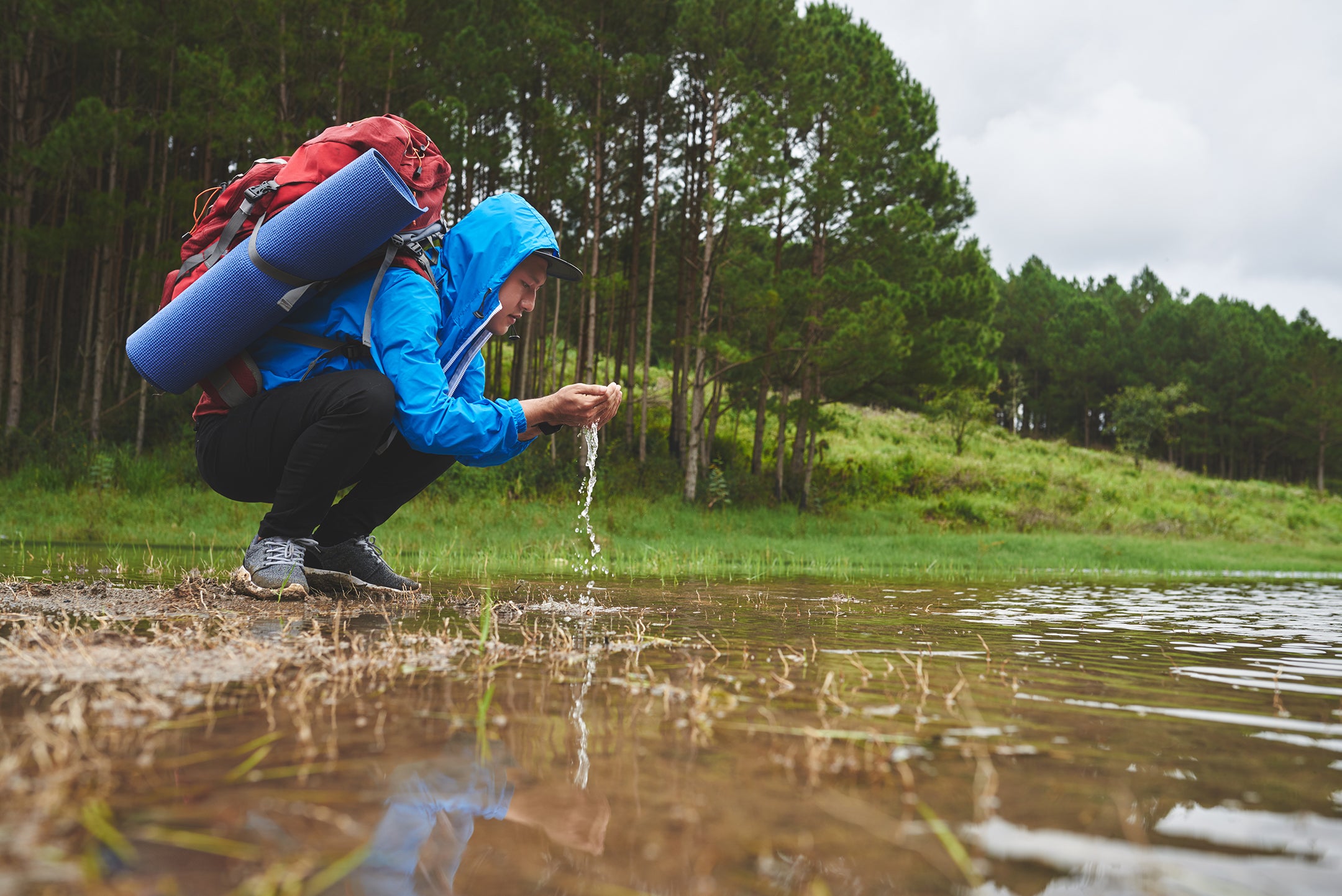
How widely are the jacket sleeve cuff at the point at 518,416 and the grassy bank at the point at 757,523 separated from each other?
271 cm

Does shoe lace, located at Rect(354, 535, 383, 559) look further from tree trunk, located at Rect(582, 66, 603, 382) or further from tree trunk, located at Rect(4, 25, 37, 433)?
tree trunk, located at Rect(4, 25, 37, 433)

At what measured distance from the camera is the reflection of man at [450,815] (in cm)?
96

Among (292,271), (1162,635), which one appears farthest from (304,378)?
(1162,635)

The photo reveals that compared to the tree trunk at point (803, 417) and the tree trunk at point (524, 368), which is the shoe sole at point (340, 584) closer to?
the tree trunk at point (524, 368)

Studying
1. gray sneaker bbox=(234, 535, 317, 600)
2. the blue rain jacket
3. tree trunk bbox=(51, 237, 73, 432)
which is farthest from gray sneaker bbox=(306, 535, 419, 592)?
tree trunk bbox=(51, 237, 73, 432)

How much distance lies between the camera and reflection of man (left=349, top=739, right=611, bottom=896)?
956mm

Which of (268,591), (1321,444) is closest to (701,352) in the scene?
(268,591)

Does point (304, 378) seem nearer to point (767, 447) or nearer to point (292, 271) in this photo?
point (292, 271)

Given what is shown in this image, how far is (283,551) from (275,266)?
119 cm

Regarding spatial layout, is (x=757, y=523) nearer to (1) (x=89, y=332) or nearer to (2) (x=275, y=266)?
(2) (x=275, y=266)

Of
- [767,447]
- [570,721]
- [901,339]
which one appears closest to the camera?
[570,721]

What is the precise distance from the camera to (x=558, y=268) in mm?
4141

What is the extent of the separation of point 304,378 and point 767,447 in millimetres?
23470

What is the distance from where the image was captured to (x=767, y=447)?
1053 inches
